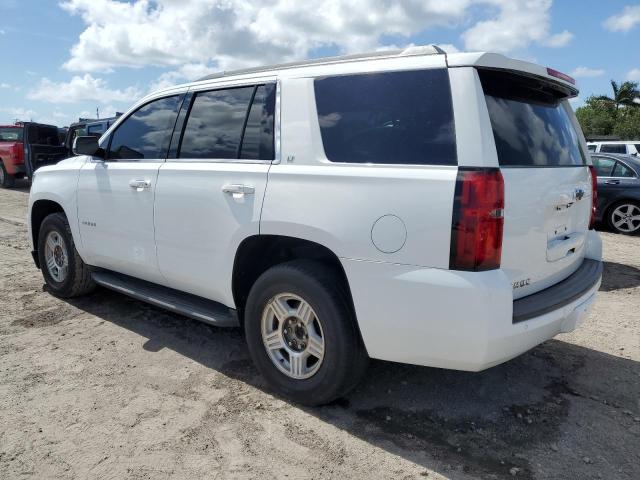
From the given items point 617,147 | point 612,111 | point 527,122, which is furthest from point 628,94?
point 527,122

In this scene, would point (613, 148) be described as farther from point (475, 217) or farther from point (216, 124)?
point (475, 217)

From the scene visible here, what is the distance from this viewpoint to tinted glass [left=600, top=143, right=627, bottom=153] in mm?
14832

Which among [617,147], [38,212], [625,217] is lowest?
[625,217]

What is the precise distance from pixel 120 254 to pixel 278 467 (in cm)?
237

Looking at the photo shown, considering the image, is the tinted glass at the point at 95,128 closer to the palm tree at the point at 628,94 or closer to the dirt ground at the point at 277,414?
the dirt ground at the point at 277,414

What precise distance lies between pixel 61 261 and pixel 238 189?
2.77m

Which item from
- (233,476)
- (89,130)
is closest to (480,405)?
(233,476)

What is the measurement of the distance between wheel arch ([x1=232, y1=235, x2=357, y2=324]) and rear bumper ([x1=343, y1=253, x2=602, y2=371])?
0.31 meters

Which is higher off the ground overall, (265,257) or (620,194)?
(620,194)

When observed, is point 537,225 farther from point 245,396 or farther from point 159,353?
point 159,353

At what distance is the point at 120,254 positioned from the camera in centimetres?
421

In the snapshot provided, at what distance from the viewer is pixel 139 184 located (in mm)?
3895

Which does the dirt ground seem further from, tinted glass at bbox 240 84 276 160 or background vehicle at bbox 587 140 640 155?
background vehicle at bbox 587 140 640 155

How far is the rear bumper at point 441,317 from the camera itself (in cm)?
243
